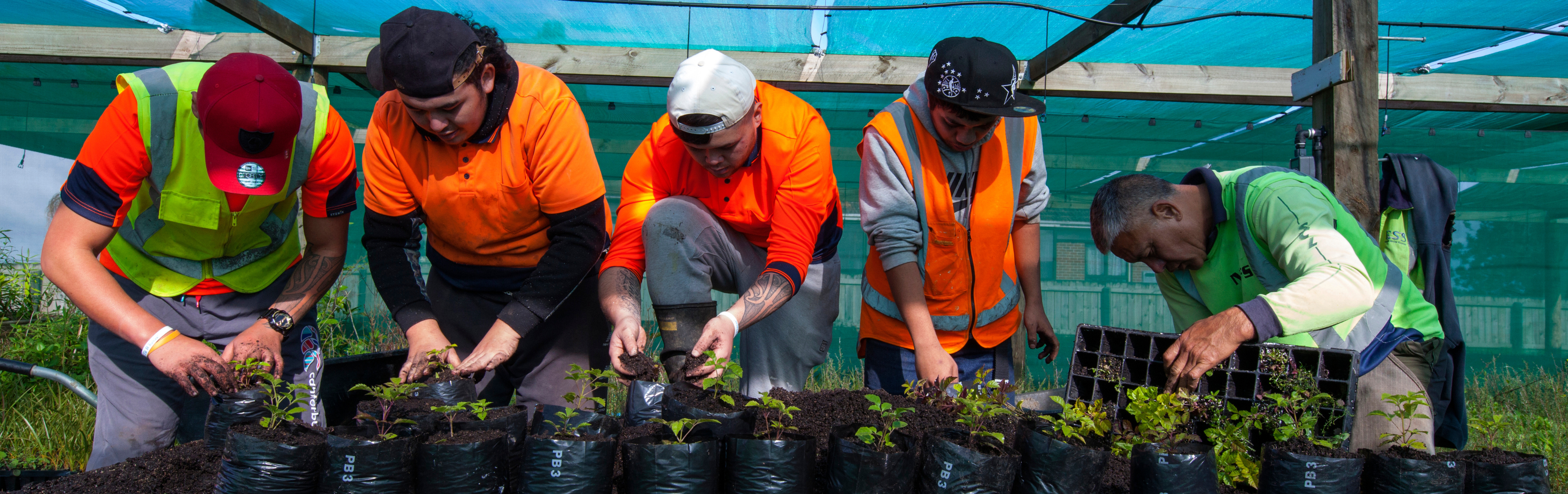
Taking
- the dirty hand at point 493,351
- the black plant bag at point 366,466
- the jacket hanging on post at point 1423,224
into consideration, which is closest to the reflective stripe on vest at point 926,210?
the dirty hand at point 493,351

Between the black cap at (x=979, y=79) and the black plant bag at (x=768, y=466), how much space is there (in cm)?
108

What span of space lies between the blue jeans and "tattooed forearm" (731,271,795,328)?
0.63 metres

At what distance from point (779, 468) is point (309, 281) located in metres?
1.62

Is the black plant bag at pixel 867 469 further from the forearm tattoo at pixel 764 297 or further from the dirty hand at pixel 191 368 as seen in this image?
the dirty hand at pixel 191 368

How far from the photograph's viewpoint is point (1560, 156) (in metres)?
6.14

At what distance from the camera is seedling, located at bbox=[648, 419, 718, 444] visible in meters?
1.40

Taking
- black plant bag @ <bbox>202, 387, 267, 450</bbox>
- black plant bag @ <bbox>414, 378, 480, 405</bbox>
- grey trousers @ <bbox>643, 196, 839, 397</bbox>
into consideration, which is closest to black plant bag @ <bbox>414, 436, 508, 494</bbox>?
black plant bag @ <bbox>414, 378, 480, 405</bbox>

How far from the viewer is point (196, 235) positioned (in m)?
2.06

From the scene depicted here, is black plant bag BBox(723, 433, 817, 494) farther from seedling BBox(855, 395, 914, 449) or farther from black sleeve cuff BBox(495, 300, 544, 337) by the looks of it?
black sleeve cuff BBox(495, 300, 544, 337)

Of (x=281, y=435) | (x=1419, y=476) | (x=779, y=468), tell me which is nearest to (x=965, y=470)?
(x=779, y=468)

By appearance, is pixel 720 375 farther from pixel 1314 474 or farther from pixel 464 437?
pixel 1314 474

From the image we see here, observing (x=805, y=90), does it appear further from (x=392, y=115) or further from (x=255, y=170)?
(x=255, y=170)

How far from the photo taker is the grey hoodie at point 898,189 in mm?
2182

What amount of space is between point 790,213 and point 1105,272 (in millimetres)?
5135
